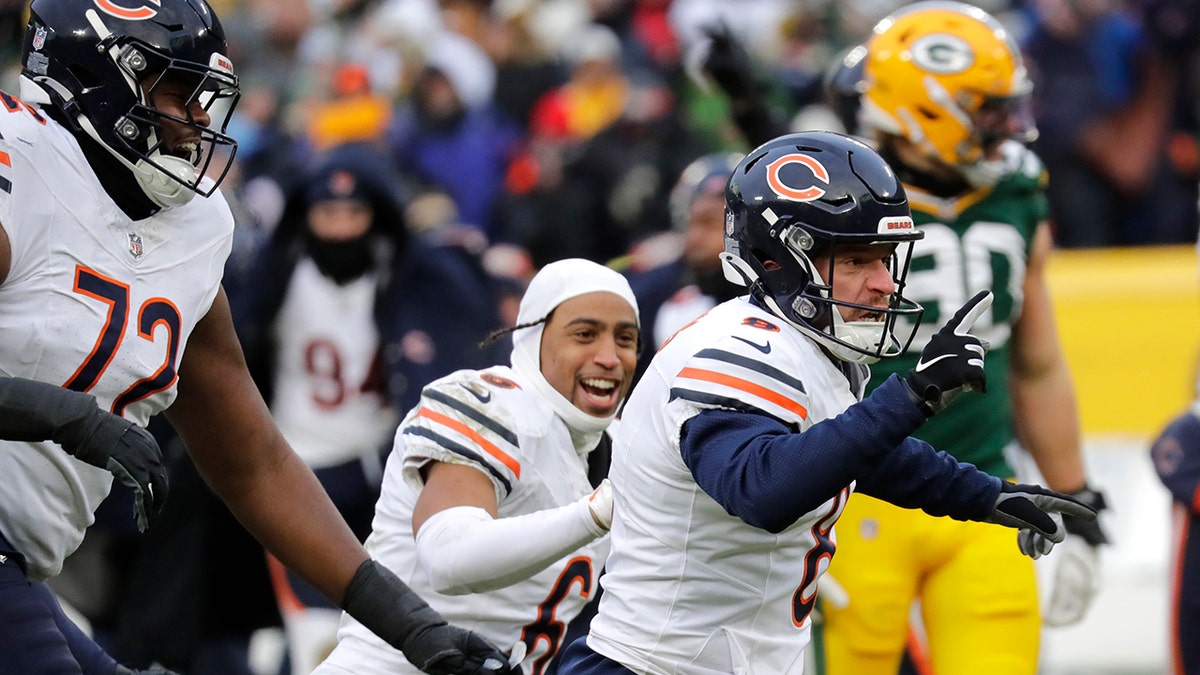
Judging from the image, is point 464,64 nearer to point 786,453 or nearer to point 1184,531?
point 1184,531

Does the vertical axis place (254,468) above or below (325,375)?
above

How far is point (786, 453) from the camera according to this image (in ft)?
10.7

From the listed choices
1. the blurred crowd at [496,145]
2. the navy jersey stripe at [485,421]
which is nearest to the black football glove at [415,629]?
the navy jersey stripe at [485,421]

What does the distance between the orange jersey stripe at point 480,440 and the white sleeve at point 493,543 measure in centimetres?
16

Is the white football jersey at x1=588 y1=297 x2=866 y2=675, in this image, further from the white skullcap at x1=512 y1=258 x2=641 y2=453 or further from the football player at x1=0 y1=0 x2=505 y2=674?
the white skullcap at x1=512 y1=258 x2=641 y2=453

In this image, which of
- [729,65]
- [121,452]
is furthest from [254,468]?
[729,65]

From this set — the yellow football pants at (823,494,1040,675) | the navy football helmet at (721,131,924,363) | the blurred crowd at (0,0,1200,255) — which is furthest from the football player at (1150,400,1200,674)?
the blurred crowd at (0,0,1200,255)

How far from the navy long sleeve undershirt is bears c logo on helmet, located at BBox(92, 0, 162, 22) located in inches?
48.1

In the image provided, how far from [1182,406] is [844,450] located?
6035 millimetres

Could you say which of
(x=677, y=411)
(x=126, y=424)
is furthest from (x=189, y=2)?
(x=677, y=411)

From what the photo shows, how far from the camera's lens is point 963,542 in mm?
4980

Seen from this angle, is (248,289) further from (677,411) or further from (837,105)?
(677,411)

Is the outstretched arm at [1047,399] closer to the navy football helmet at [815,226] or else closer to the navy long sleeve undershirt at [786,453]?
the navy football helmet at [815,226]

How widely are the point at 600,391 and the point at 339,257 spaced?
3301 mm
